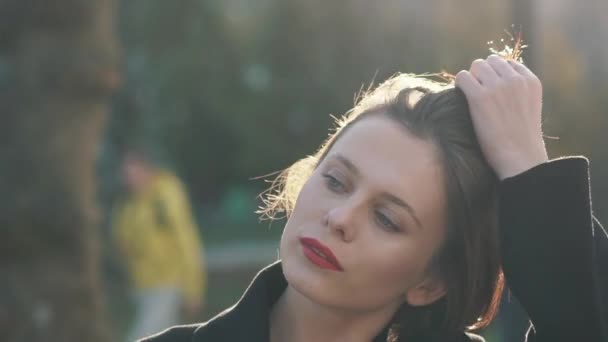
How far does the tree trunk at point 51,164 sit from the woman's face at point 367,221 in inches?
176

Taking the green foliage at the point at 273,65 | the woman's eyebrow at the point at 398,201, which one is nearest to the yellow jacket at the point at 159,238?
the woman's eyebrow at the point at 398,201

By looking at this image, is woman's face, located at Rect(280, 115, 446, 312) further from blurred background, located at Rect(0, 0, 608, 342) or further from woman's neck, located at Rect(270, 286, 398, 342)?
blurred background, located at Rect(0, 0, 608, 342)

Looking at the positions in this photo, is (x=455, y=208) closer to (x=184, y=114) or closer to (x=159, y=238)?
(x=159, y=238)

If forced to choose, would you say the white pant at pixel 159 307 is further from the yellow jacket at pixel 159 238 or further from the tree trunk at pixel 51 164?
the tree trunk at pixel 51 164

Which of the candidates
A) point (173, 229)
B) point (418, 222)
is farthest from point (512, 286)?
point (173, 229)

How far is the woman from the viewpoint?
2301mm

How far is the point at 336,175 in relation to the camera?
236 cm

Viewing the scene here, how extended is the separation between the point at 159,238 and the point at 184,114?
2168 centimetres

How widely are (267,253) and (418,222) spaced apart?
65.2 ft

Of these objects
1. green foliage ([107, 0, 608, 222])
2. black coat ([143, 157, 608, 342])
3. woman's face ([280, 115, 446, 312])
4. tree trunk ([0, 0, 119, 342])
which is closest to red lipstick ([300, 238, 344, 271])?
woman's face ([280, 115, 446, 312])

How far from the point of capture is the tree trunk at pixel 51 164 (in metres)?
6.61

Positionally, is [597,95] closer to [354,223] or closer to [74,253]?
[74,253]

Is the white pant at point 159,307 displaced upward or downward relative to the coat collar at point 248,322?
downward

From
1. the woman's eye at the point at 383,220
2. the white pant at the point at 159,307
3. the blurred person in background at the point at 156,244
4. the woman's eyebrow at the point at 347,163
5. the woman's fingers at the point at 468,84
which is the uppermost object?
the woman's fingers at the point at 468,84
